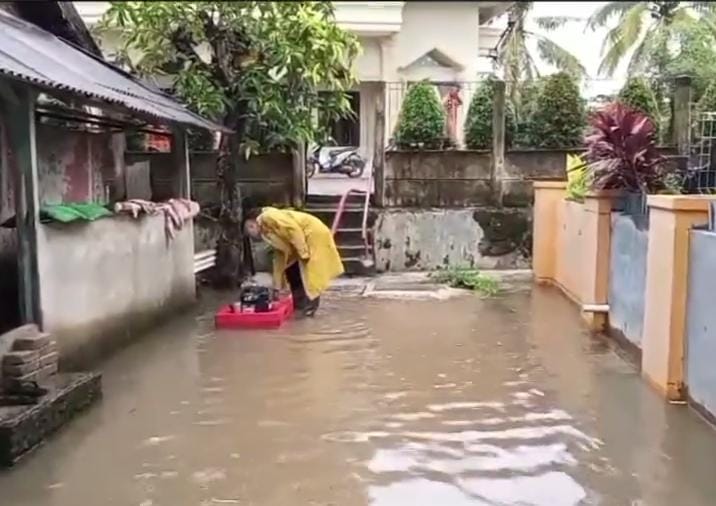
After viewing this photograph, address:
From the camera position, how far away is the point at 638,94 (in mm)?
10016

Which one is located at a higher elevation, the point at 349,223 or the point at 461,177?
the point at 461,177

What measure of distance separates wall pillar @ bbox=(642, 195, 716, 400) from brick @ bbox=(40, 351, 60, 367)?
3607 mm

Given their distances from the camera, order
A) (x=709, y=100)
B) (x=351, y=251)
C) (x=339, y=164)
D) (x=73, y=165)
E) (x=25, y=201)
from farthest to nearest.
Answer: (x=339, y=164) < (x=351, y=251) < (x=73, y=165) < (x=709, y=100) < (x=25, y=201)

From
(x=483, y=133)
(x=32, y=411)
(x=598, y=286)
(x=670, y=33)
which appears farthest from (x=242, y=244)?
(x=32, y=411)

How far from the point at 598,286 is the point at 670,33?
296 cm

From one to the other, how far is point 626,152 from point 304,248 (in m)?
2.89

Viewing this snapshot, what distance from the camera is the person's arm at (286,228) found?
7.37m

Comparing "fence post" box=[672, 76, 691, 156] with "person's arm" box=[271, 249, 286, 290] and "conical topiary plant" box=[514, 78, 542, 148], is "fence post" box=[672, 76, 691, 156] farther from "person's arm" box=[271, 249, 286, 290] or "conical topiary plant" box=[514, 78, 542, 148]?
"person's arm" box=[271, 249, 286, 290]

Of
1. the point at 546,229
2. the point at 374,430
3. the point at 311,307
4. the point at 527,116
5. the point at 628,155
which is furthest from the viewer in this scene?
the point at 527,116

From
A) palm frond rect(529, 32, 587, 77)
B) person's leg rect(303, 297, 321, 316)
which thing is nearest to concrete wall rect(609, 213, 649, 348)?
person's leg rect(303, 297, 321, 316)

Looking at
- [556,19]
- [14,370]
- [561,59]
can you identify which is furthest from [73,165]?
[556,19]

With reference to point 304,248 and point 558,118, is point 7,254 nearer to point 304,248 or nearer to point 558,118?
point 304,248

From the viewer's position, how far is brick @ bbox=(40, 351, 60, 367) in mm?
4709

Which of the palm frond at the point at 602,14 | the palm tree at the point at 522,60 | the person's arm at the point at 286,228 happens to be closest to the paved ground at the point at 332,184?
the palm tree at the point at 522,60
